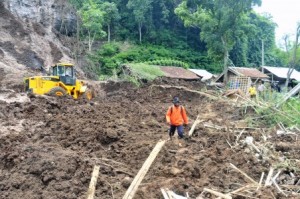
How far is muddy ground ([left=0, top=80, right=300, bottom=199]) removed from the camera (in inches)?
242

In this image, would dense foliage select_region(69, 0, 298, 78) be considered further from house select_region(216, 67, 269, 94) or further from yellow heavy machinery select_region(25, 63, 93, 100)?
yellow heavy machinery select_region(25, 63, 93, 100)

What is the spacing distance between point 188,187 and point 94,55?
34.8 metres

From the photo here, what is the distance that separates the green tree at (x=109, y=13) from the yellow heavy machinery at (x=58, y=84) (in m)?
24.9

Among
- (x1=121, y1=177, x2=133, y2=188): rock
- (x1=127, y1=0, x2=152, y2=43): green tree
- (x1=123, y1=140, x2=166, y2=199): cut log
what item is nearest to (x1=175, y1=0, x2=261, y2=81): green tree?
(x1=127, y1=0, x2=152, y2=43): green tree

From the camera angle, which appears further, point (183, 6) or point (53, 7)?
point (53, 7)

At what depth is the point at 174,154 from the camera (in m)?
8.19

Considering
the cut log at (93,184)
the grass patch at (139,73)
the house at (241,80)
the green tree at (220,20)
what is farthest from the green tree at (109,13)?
the cut log at (93,184)

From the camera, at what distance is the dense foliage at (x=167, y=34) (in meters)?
28.0

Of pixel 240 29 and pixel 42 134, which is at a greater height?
pixel 240 29

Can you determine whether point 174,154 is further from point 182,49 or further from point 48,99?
point 182,49

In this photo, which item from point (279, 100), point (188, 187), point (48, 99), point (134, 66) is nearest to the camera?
point (188, 187)

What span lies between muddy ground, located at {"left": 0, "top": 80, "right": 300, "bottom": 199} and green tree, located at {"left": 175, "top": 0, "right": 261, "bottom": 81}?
14.6m

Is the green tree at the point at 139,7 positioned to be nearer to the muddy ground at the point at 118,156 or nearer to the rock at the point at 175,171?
the muddy ground at the point at 118,156

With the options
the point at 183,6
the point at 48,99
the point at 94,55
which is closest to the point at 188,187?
the point at 48,99
